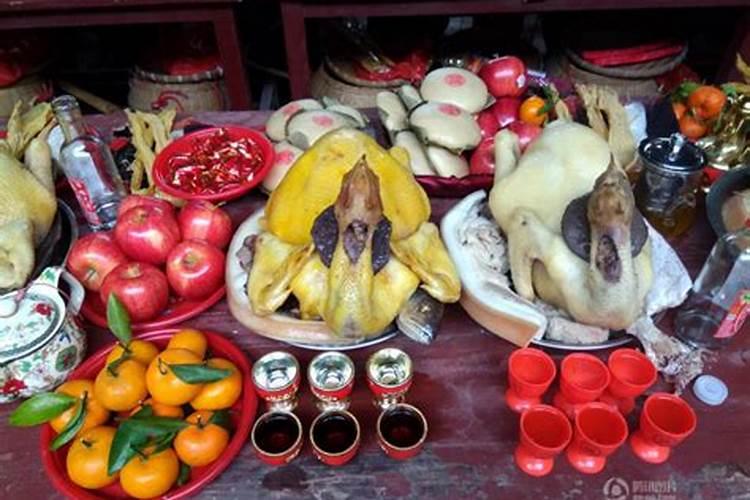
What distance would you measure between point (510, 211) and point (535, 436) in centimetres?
43

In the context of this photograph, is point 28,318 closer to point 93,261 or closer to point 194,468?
point 93,261

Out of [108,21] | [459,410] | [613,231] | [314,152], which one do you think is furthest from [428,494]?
[108,21]

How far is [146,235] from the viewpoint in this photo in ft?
4.03

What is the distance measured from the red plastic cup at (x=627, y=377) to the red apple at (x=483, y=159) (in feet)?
1.93

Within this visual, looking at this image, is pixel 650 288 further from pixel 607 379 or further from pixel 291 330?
pixel 291 330

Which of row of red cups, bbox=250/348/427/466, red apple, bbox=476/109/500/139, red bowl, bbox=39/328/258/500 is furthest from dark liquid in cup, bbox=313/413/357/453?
red apple, bbox=476/109/500/139

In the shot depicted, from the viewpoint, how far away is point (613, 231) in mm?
931

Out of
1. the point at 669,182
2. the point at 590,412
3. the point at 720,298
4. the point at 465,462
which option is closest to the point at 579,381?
the point at 590,412

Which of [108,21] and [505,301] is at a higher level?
[108,21]

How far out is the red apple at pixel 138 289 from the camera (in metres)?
1.15

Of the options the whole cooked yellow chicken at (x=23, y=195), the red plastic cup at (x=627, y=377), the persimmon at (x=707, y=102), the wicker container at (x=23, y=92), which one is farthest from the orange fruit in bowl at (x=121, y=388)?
the wicker container at (x=23, y=92)

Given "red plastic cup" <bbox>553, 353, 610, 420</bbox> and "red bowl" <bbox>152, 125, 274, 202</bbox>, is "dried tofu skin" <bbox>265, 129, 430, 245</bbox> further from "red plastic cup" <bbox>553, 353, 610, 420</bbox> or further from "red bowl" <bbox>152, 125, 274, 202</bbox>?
"red plastic cup" <bbox>553, 353, 610, 420</bbox>

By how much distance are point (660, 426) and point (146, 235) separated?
3.25 ft

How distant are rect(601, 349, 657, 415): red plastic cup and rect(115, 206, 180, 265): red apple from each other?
0.87m
